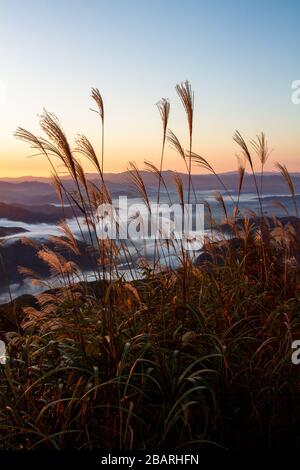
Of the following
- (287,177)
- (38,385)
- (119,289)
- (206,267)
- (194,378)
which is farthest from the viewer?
(206,267)

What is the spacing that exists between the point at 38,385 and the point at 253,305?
6.28ft

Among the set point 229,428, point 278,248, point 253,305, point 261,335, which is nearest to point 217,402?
point 229,428

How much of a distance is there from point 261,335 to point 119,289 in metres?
1.17

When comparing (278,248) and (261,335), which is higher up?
(278,248)

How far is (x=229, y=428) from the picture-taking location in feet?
10.1
